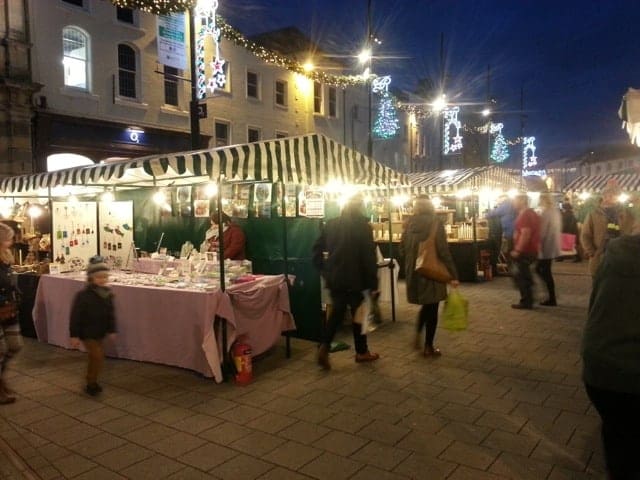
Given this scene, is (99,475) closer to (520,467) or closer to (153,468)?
(153,468)

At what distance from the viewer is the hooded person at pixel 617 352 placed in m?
2.19

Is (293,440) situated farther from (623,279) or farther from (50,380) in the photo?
(50,380)

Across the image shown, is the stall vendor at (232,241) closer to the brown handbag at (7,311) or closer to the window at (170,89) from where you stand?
the brown handbag at (7,311)

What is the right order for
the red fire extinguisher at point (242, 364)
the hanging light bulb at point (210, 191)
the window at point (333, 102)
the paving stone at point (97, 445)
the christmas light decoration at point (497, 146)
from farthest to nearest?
1. the christmas light decoration at point (497, 146)
2. the window at point (333, 102)
3. the hanging light bulb at point (210, 191)
4. the red fire extinguisher at point (242, 364)
5. the paving stone at point (97, 445)

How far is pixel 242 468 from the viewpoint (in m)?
3.60

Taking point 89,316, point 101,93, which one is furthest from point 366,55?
point 89,316

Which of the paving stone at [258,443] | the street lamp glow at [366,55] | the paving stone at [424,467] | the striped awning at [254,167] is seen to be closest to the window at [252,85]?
the street lamp glow at [366,55]

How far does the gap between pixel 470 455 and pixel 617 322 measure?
190cm

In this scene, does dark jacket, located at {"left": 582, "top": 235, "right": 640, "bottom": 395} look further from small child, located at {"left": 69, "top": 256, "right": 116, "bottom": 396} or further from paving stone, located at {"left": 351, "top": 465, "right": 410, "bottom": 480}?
small child, located at {"left": 69, "top": 256, "right": 116, "bottom": 396}

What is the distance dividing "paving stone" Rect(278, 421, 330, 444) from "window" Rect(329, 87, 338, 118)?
2461cm

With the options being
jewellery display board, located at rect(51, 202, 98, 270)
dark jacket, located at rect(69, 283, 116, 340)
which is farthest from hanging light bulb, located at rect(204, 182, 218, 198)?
dark jacket, located at rect(69, 283, 116, 340)

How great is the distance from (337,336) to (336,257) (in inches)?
79.5

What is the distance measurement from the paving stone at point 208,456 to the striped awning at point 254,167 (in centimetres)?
275

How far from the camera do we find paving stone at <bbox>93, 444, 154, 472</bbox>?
146 inches
